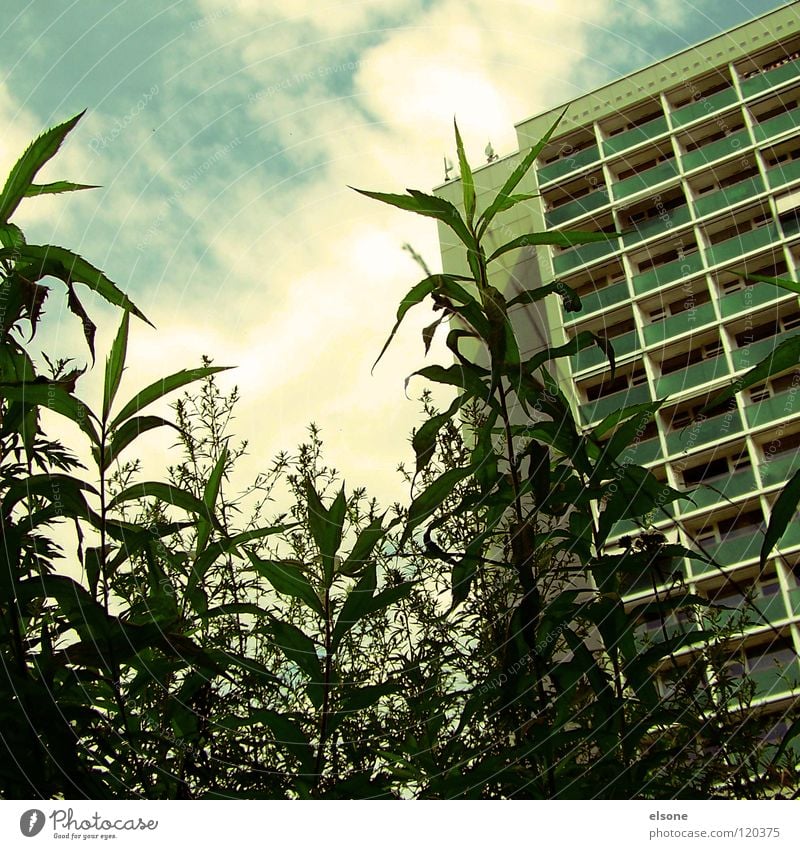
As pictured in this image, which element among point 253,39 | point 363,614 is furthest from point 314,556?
point 253,39

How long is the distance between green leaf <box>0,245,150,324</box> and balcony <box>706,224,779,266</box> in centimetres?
1202

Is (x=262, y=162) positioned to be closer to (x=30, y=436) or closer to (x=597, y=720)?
(x=30, y=436)

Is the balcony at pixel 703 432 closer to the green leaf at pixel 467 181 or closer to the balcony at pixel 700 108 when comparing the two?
the green leaf at pixel 467 181

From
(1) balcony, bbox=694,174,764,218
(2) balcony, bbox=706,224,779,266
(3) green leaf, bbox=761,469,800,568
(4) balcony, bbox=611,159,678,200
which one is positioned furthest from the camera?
(1) balcony, bbox=694,174,764,218

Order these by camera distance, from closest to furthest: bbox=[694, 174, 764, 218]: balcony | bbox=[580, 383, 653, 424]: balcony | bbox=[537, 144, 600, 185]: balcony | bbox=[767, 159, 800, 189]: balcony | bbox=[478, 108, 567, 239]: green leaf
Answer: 1. bbox=[478, 108, 567, 239]: green leaf
2. bbox=[537, 144, 600, 185]: balcony
3. bbox=[580, 383, 653, 424]: balcony
4. bbox=[694, 174, 764, 218]: balcony
5. bbox=[767, 159, 800, 189]: balcony

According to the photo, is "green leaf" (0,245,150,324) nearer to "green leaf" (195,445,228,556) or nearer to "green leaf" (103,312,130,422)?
"green leaf" (103,312,130,422)

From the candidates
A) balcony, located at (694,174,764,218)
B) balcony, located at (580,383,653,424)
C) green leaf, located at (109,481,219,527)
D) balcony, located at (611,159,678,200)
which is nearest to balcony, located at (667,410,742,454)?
balcony, located at (580,383,653,424)

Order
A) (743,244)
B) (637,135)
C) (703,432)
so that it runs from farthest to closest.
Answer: (743,244)
(637,135)
(703,432)

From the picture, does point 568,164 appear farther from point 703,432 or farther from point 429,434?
point 703,432

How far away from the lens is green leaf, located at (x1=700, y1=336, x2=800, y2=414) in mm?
1000

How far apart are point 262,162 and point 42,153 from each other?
0.34 metres

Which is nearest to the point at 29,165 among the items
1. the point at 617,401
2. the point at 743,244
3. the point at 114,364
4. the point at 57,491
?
the point at 114,364

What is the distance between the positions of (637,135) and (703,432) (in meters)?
6.92

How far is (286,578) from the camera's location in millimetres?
1086
